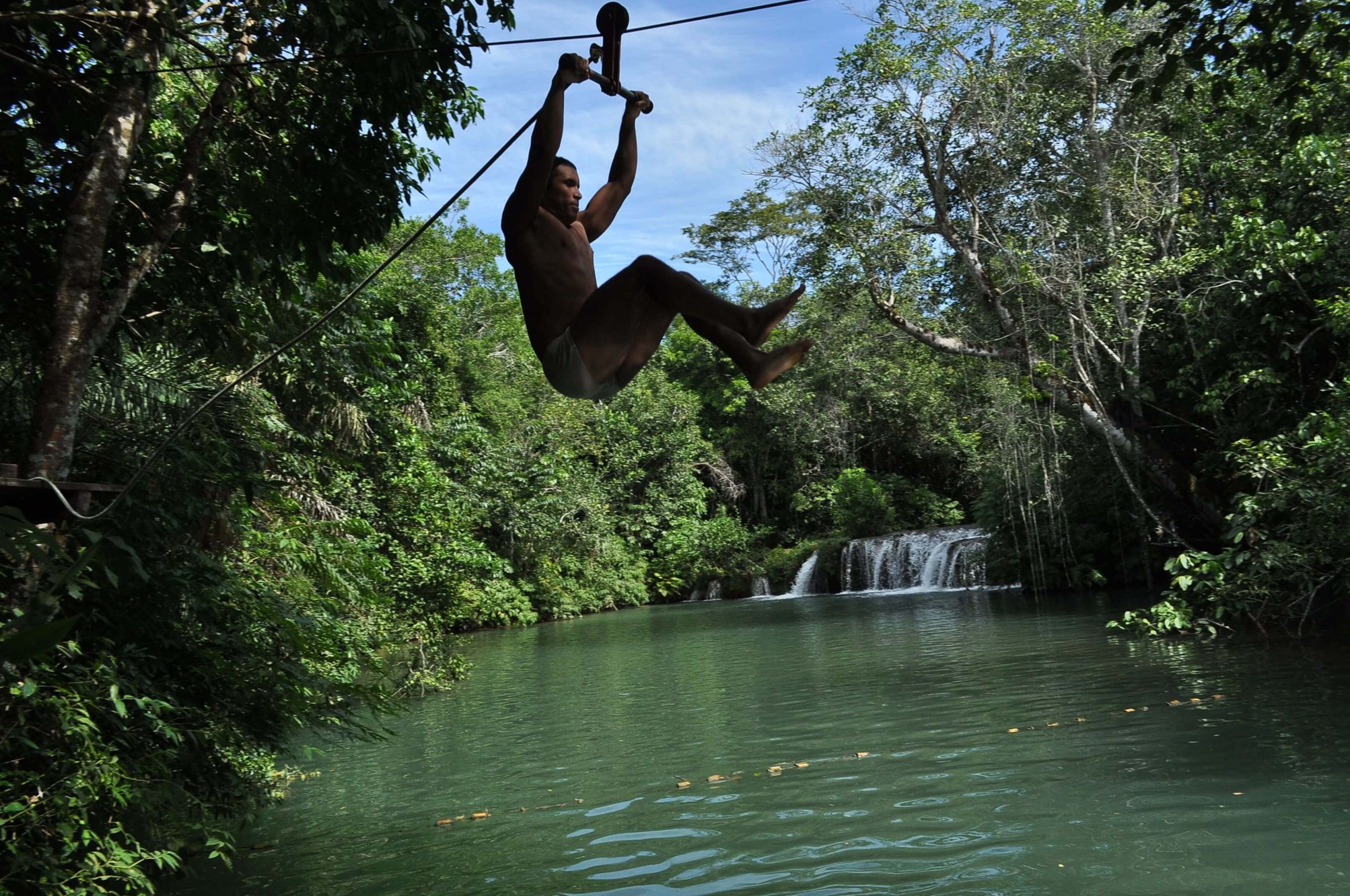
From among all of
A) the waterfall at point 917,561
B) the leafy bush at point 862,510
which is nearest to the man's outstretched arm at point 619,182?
the waterfall at point 917,561

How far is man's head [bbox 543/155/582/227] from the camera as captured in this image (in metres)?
3.96

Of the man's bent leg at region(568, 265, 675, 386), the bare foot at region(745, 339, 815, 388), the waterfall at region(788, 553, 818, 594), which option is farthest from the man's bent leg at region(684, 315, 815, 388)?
the waterfall at region(788, 553, 818, 594)

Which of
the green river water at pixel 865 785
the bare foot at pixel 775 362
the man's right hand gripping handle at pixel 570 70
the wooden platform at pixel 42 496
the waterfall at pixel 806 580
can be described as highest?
the man's right hand gripping handle at pixel 570 70

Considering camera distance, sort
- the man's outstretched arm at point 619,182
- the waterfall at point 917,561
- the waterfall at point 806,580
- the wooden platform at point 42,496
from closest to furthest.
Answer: the wooden platform at point 42,496
the man's outstretched arm at point 619,182
the waterfall at point 917,561
the waterfall at point 806,580

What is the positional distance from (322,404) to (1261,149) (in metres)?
11.6

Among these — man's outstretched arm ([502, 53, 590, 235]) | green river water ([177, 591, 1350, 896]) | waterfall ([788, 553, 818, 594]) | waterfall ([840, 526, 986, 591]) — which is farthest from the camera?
waterfall ([788, 553, 818, 594])

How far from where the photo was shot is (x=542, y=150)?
360 cm

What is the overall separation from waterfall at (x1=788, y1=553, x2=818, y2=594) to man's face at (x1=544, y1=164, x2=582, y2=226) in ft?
84.5

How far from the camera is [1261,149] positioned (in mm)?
13516

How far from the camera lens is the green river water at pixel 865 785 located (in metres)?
5.21

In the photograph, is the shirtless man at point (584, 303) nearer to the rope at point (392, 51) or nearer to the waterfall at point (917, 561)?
the rope at point (392, 51)

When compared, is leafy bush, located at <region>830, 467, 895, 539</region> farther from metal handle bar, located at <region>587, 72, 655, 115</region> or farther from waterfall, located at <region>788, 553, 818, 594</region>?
metal handle bar, located at <region>587, 72, 655, 115</region>

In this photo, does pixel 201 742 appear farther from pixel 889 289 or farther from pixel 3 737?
pixel 889 289

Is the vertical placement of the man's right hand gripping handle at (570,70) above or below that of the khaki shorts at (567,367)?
above
